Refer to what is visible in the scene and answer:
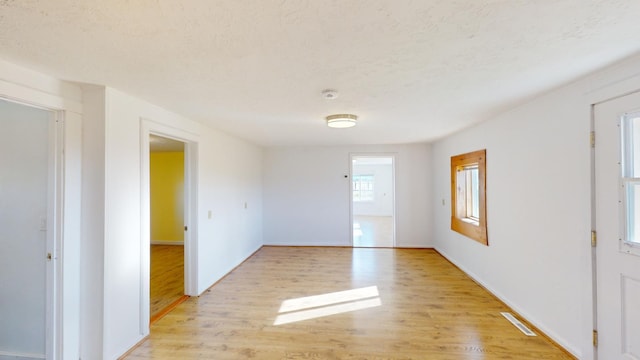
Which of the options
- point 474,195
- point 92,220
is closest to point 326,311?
point 92,220

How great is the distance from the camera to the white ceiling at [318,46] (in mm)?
1184

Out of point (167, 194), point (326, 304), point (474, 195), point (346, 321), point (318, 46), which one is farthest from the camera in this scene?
point (167, 194)

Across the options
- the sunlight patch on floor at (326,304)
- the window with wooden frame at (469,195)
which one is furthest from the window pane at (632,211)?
the sunlight patch on floor at (326,304)

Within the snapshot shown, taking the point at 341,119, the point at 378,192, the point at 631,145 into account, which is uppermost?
the point at 341,119

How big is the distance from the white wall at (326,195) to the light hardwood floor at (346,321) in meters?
1.55

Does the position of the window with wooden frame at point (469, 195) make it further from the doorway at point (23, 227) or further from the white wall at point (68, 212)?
the doorway at point (23, 227)

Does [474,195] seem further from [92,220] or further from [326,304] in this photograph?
[92,220]

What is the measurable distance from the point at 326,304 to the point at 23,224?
2885mm

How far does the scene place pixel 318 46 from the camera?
4.93ft

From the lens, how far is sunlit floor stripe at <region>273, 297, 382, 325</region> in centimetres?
279

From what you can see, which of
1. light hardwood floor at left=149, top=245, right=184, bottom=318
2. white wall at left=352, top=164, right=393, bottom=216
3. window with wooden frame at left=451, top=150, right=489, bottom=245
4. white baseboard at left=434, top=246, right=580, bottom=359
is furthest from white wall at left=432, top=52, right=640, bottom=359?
white wall at left=352, top=164, right=393, bottom=216

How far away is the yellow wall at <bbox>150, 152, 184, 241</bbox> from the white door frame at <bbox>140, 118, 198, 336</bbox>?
338 cm

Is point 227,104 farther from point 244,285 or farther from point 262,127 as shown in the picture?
point 244,285

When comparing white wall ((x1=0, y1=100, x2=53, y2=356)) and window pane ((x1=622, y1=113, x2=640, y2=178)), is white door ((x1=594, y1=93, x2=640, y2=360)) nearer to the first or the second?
window pane ((x1=622, y1=113, x2=640, y2=178))
